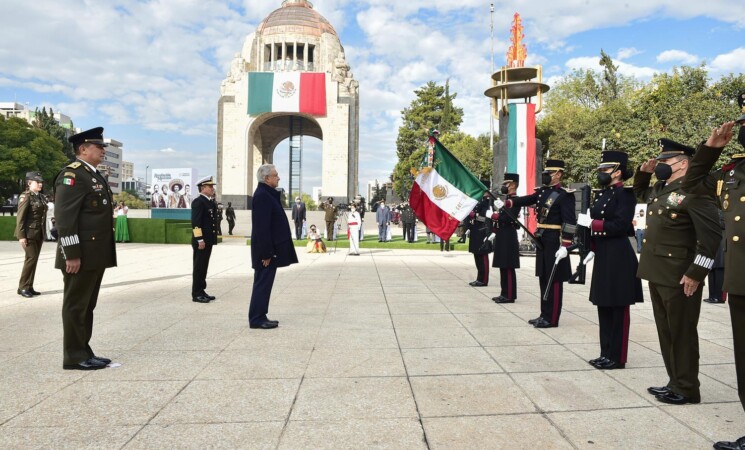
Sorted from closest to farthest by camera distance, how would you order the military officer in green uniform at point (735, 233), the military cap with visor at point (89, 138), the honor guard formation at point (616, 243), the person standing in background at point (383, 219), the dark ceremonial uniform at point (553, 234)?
1. the military officer in green uniform at point (735, 233)
2. the honor guard formation at point (616, 243)
3. the military cap with visor at point (89, 138)
4. the dark ceremonial uniform at point (553, 234)
5. the person standing in background at point (383, 219)

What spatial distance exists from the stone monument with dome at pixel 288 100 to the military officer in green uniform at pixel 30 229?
116ft

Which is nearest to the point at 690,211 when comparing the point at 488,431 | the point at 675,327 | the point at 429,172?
the point at 675,327

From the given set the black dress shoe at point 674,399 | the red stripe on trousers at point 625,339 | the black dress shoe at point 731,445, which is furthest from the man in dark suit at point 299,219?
the black dress shoe at point 731,445

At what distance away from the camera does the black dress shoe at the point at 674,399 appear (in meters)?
3.66

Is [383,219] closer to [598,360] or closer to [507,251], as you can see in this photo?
[507,251]

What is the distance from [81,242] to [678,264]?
5.09 meters

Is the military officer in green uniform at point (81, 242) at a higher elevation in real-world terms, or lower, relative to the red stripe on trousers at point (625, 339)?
higher

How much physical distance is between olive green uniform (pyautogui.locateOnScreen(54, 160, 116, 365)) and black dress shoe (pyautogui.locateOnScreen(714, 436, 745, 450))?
4909 mm

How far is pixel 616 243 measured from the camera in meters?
4.73

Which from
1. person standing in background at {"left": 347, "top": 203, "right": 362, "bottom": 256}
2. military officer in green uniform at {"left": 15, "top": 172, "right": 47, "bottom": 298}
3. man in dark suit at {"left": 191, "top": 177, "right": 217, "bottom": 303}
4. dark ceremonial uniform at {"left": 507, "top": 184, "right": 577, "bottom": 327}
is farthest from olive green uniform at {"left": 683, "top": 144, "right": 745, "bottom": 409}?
person standing in background at {"left": 347, "top": 203, "right": 362, "bottom": 256}

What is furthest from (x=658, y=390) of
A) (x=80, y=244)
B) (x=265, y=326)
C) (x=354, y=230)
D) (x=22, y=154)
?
(x=22, y=154)

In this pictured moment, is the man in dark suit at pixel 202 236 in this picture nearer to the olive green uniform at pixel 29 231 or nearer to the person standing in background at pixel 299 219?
the olive green uniform at pixel 29 231

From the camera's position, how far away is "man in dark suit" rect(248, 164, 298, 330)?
241 inches

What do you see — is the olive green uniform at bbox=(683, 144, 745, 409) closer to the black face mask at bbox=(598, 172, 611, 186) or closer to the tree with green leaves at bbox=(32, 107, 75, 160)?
the black face mask at bbox=(598, 172, 611, 186)
